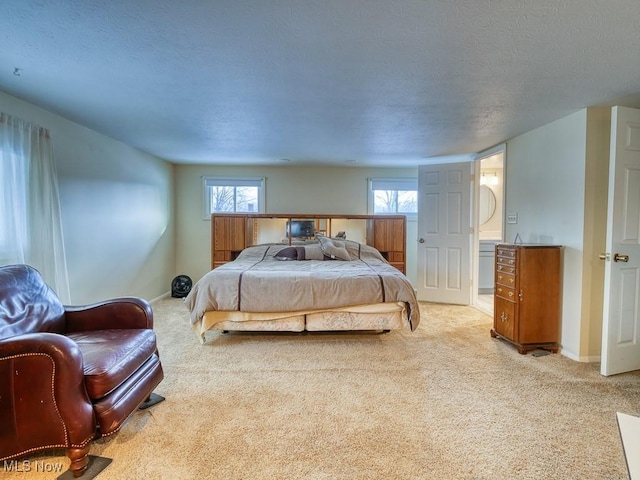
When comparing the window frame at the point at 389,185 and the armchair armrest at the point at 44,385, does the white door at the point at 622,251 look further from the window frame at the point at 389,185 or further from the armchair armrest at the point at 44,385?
the armchair armrest at the point at 44,385

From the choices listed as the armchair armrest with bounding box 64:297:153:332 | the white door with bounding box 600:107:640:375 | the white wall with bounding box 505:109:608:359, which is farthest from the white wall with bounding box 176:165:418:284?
the armchair armrest with bounding box 64:297:153:332

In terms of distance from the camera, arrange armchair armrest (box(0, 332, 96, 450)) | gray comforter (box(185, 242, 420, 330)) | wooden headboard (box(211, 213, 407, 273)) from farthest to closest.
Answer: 1. wooden headboard (box(211, 213, 407, 273))
2. gray comforter (box(185, 242, 420, 330))
3. armchair armrest (box(0, 332, 96, 450))

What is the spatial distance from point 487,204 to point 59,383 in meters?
6.27

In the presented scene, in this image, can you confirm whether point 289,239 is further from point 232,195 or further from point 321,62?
point 321,62

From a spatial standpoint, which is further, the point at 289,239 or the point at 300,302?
the point at 289,239

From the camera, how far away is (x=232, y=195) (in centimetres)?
547

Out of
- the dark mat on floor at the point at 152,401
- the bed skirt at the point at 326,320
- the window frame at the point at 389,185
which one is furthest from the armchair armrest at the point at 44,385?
the window frame at the point at 389,185

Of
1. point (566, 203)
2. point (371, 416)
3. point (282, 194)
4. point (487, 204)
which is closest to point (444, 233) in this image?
point (487, 204)

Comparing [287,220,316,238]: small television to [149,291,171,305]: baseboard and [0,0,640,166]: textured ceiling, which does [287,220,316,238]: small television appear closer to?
[0,0,640,166]: textured ceiling

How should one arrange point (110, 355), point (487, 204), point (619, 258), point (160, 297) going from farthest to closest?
point (487, 204), point (160, 297), point (619, 258), point (110, 355)

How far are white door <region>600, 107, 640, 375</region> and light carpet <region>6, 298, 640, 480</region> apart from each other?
0.76ft

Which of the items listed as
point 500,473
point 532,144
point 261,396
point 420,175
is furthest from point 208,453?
point 420,175

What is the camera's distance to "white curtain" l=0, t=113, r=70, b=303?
2.41 metres

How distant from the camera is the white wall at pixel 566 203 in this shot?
271 centimetres
